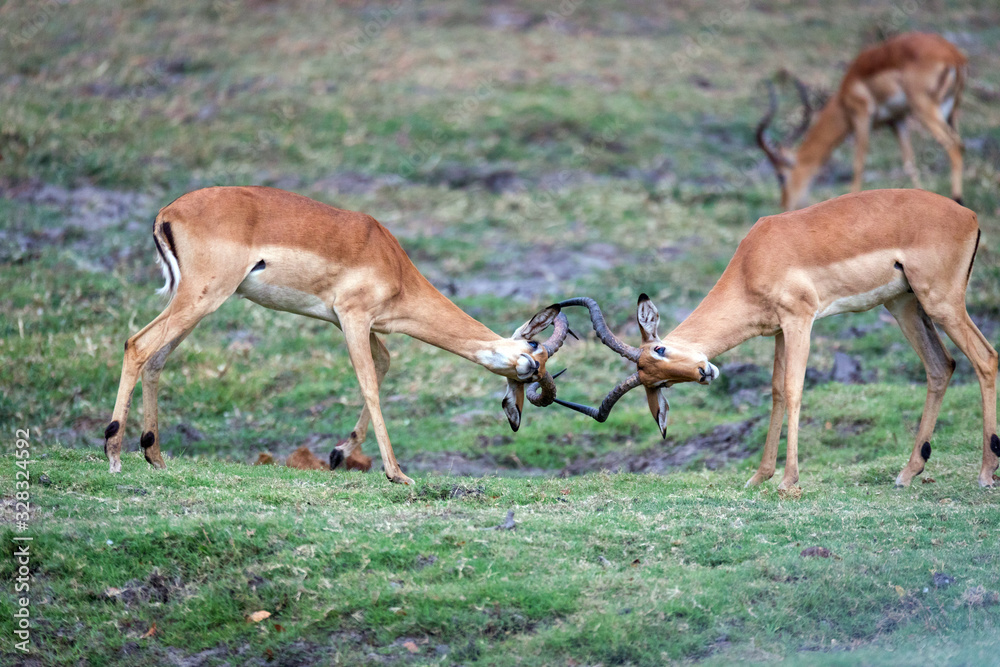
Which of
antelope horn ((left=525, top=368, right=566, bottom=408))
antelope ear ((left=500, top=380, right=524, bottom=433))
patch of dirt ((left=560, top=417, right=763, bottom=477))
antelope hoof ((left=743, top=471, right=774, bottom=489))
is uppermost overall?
antelope horn ((left=525, top=368, right=566, bottom=408))

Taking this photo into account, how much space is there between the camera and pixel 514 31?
2347 centimetres

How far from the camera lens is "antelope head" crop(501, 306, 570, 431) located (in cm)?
847

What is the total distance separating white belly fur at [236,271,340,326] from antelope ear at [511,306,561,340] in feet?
5.16

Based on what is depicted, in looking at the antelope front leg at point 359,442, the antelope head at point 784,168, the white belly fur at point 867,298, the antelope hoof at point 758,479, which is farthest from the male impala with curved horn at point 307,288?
the antelope head at point 784,168

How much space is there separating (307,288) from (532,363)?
6.37 ft

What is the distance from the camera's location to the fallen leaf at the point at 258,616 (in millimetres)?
5934

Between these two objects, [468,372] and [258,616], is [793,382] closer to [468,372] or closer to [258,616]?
[258,616]

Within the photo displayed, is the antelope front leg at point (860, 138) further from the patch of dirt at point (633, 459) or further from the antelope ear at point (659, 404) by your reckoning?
the antelope ear at point (659, 404)

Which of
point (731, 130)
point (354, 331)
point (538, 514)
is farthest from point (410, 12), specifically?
point (538, 514)

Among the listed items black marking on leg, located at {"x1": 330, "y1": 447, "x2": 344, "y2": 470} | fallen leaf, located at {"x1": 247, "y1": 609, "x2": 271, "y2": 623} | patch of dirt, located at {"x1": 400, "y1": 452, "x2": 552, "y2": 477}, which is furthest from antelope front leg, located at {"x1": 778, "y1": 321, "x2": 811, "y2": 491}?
fallen leaf, located at {"x1": 247, "y1": 609, "x2": 271, "y2": 623}

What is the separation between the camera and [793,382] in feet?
27.5

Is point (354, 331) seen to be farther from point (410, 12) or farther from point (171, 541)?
point (410, 12)

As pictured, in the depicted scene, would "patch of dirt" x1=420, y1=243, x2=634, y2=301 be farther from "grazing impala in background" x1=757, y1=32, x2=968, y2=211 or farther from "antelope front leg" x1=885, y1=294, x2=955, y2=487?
"antelope front leg" x1=885, y1=294, x2=955, y2=487

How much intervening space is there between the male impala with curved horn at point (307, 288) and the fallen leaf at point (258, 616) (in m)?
2.38
